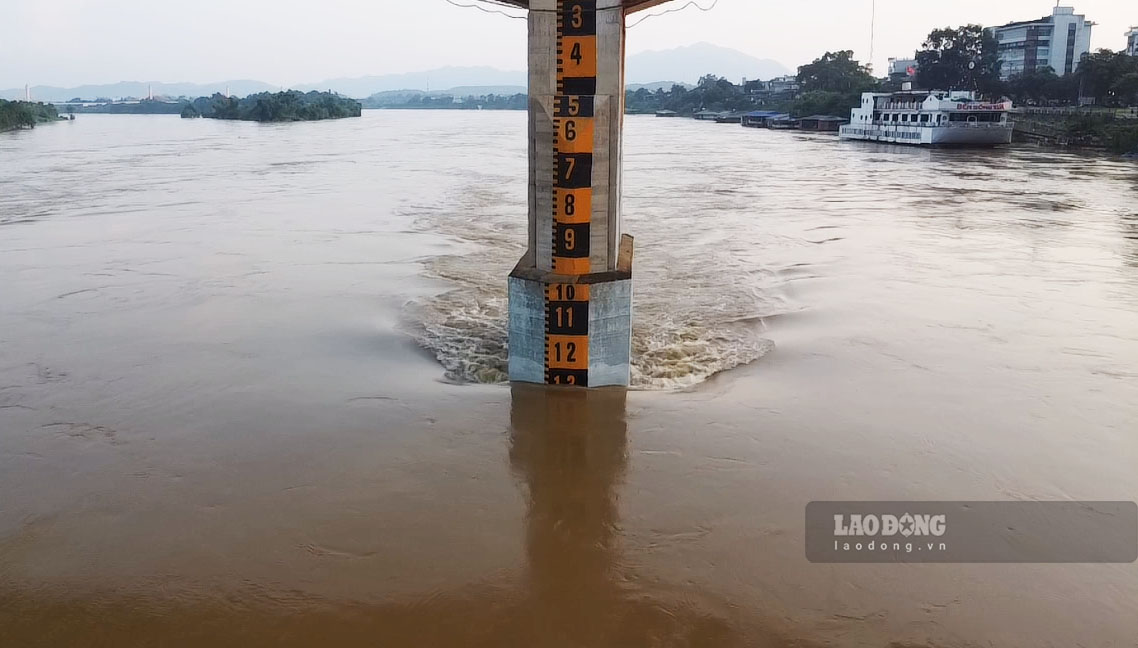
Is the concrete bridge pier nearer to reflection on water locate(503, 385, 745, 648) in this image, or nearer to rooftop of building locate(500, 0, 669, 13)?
rooftop of building locate(500, 0, 669, 13)

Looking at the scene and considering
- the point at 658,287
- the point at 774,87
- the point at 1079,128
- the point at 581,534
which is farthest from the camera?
the point at 774,87

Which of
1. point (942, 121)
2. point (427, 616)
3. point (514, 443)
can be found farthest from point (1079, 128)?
point (427, 616)

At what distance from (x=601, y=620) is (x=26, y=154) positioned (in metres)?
45.9

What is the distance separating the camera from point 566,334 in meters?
8.61

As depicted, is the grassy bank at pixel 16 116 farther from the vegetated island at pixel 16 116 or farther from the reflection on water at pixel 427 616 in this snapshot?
the reflection on water at pixel 427 616

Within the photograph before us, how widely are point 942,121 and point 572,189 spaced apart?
54595 mm

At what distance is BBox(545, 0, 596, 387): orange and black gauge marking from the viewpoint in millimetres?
8109

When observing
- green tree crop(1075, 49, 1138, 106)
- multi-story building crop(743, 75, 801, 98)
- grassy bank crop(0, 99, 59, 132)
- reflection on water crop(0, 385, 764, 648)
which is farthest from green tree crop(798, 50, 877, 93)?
reflection on water crop(0, 385, 764, 648)

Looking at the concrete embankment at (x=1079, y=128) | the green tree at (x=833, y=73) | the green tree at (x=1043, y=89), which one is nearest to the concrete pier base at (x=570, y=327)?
the concrete embankment at (x=1079, y=128)

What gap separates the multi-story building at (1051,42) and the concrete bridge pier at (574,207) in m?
→ 128

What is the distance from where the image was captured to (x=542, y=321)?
859 centimetres

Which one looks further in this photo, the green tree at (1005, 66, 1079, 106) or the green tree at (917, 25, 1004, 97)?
the green tree at (917, 25, 1004, 97)

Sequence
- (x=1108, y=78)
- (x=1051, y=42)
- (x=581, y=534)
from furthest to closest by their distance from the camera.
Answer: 1. (x=1051, y=42)
2. (x=1108, y=78)
3. (x=581, y=534)

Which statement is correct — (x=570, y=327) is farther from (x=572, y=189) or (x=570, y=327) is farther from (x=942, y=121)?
(x=942, y=121)
